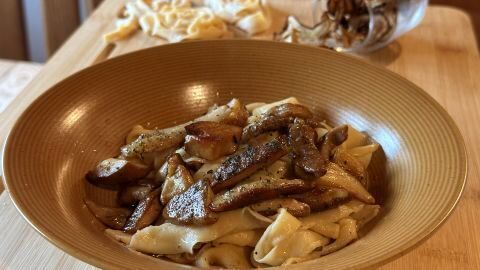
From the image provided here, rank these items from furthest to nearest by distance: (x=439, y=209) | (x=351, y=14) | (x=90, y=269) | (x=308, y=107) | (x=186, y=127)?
(x=351, y=14) < (x=308, y=107) < (x=186, y=127) < (x=90, y=269) < (x=439, y=209)

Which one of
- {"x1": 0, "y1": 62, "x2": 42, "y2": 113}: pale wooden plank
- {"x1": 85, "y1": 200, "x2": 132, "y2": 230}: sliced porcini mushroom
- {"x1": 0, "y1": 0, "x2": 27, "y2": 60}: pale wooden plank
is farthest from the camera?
{"x1": 0, "y1": 0, "x2": 27, "y2": 60}: pale wooden plank

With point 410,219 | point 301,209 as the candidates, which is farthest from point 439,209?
point 301,209

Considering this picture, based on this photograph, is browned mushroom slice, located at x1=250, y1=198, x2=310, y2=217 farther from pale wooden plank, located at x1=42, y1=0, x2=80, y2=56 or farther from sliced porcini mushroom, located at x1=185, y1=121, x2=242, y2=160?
pale wooden plank, located at x1=42, y1=0, x2=80, y2=56

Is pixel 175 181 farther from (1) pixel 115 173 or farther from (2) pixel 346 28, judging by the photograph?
(2) pixel 346 28

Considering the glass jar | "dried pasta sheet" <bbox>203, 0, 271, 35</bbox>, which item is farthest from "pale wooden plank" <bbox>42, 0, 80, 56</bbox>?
the glass jar

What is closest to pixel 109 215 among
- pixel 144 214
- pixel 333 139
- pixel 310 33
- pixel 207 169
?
pixel 144 214

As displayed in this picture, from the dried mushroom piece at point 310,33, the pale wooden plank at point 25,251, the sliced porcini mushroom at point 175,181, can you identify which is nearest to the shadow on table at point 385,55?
the dried mushroom piece at point 310,33

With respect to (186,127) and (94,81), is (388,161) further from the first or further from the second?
(94,81)

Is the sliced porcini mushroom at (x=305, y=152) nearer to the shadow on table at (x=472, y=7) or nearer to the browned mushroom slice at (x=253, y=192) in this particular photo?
the browned mushroom slice at (x=253, y=192)
